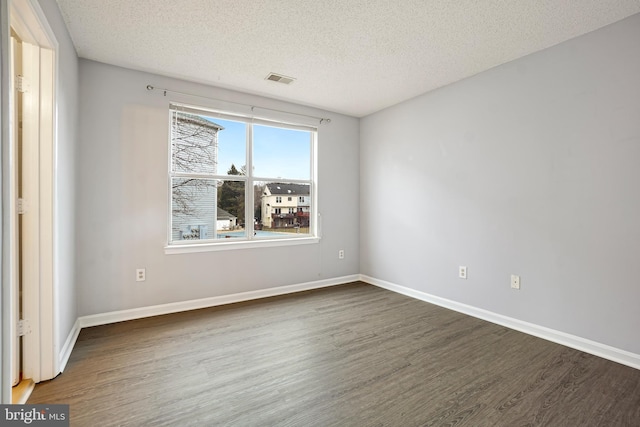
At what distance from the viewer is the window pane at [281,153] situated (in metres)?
3.87

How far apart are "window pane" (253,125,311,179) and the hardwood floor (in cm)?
193

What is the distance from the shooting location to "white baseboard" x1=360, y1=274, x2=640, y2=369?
2.21 m

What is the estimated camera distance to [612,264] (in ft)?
7.45

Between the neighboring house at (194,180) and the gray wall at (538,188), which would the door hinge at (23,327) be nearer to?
the neighboring house at (194,180)

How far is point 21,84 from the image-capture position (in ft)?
6.20

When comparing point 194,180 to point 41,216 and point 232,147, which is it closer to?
point 232,147

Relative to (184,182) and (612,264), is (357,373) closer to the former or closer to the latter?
(612,264)

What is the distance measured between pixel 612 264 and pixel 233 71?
3.74 m

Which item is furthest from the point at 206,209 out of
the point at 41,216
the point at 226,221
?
the point at 41,216

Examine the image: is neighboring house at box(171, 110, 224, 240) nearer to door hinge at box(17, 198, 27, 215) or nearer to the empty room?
the empty room

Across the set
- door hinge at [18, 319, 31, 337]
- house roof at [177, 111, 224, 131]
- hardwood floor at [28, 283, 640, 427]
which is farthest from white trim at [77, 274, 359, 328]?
house roof at [177, 111, 224, 131]

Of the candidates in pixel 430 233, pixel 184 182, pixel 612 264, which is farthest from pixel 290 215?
pixel 612 264

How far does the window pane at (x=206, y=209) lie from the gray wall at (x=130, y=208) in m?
0.17

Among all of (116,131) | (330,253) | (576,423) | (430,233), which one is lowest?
(576,423)
